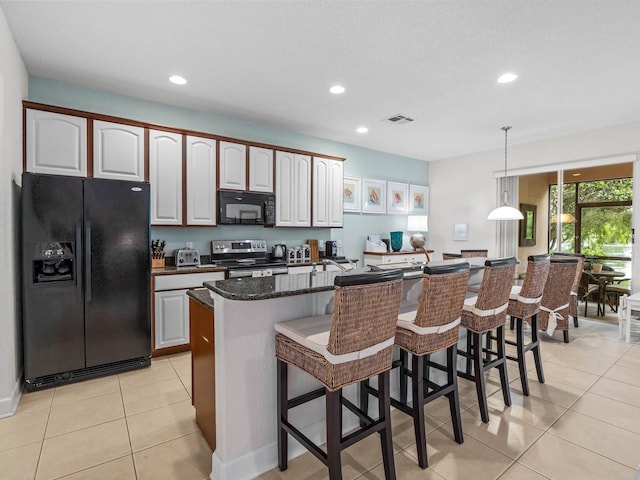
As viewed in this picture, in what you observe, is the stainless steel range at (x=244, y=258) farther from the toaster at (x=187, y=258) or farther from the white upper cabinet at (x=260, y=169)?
the white upper cabinet at (x=260, y=169)

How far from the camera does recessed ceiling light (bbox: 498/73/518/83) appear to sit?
311 cm

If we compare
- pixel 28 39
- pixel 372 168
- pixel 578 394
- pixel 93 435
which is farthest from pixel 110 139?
pixel 578 394

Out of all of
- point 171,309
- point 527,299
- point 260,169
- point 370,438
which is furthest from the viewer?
point 260,169

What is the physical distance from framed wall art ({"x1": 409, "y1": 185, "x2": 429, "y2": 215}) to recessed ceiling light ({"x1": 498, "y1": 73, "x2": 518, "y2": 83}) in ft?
11.0

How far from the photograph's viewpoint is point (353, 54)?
2.77 metres

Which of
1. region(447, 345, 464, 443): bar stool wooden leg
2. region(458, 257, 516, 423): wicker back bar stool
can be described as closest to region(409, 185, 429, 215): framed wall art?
region(458, 257, 516, 423): wicker back bar stool

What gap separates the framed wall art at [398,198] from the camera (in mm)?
6180

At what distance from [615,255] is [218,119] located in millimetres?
5683

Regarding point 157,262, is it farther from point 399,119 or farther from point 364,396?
point 399,119

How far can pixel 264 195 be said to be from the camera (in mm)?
4309

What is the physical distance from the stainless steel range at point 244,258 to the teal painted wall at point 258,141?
0.11 metres

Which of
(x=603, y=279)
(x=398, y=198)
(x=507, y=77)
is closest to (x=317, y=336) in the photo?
(x=507, y=77)

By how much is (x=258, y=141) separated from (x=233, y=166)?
2.39 feet

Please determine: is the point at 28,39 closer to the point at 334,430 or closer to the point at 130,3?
the point at 130,3
